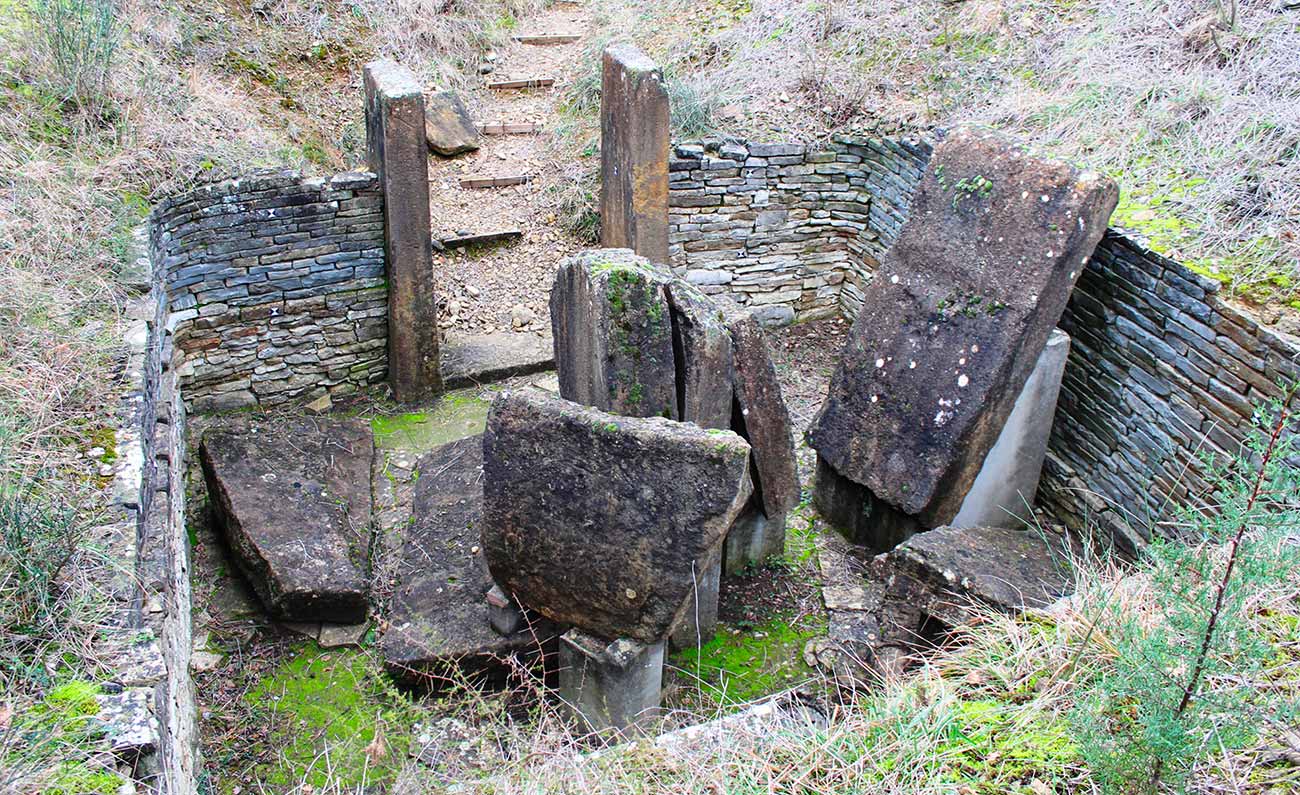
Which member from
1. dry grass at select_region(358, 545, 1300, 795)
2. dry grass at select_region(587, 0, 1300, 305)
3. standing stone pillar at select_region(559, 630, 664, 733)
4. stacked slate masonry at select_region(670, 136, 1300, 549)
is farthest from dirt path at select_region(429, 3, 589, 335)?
dry grass at select_region(358, 545, 1300, 795)

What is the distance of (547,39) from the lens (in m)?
9.10

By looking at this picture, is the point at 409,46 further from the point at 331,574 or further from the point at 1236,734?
the point at 1236,734

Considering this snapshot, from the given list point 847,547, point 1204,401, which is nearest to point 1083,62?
point 1204,401

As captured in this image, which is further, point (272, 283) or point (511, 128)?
point (511, 128)

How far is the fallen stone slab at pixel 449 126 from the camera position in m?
8.04

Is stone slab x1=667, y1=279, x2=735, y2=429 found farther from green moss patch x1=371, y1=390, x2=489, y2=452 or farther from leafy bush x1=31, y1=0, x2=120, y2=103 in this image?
leafy bush x1=31, y1=0, x2=120, y2=103

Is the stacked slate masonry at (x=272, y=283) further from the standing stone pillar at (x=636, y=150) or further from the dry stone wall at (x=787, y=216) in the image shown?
the dry stone wall at (x=787, y=216)

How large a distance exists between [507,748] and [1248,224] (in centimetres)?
411

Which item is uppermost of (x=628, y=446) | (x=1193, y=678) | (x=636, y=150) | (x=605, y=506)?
(x=636, y=150)

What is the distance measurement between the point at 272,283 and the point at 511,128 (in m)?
3.06

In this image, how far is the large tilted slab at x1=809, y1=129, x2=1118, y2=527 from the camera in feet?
14.7

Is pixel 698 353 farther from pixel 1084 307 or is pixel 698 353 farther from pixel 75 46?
pixel 75 46

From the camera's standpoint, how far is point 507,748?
372 centimetres

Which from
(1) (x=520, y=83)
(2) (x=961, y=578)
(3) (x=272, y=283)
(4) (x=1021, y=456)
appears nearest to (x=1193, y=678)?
(2) (x=961, y=578)
